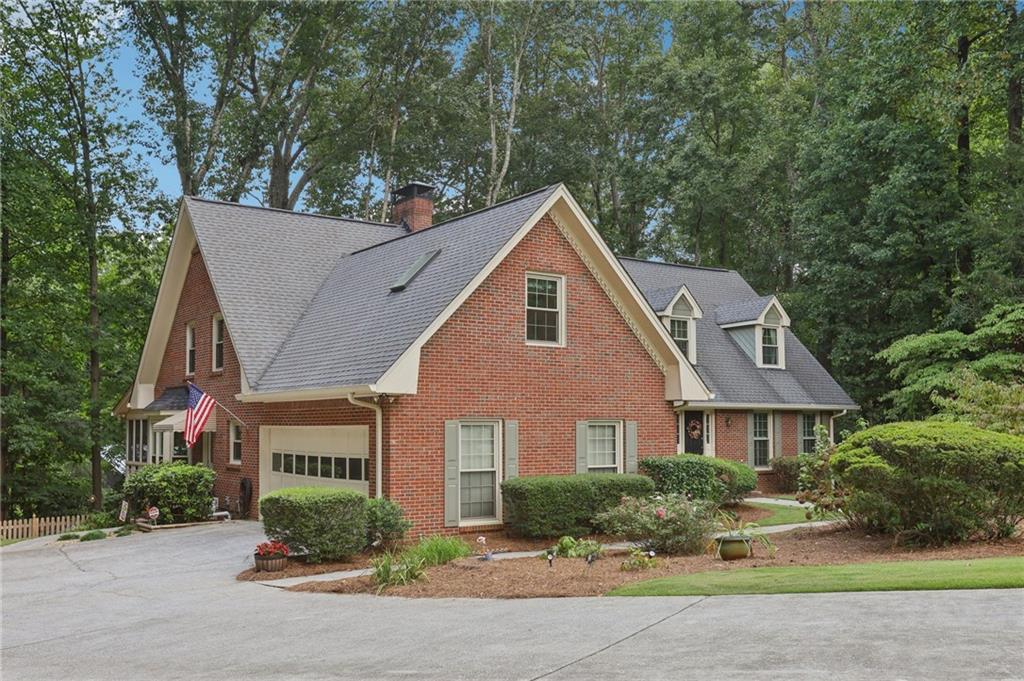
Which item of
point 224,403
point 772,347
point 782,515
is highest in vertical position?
point 772,347

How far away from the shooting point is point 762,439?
27.1 meters

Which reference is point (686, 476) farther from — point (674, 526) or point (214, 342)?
point (214, 342)

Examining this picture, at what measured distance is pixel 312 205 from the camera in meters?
43.8

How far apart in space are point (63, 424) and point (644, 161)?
28.8 metres

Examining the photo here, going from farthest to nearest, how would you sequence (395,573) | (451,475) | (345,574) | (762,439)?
(762,439) → (451,475) → (345,574) → (395,573)

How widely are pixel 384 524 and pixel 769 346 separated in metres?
18.2

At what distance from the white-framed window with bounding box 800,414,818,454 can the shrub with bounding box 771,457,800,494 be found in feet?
5.46

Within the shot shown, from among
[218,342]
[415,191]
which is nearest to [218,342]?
[218,342]

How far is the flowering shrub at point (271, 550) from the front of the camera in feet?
43.0

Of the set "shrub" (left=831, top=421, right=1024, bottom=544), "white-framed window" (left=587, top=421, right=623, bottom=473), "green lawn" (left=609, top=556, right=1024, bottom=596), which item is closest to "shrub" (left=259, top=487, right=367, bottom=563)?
"green lawn" (left=609, top=556, right=1024, bottom=596)

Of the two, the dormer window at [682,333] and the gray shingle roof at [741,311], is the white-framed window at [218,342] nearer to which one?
the dormer window at [682,333]

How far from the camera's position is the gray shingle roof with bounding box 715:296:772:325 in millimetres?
28522

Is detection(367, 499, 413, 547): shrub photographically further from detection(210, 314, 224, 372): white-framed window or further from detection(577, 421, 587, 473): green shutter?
detection(210, 314, 224, 372): white-framed window

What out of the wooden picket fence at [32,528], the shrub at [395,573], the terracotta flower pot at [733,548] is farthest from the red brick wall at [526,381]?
the wooden picket fence at [32,528]
